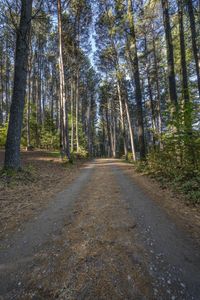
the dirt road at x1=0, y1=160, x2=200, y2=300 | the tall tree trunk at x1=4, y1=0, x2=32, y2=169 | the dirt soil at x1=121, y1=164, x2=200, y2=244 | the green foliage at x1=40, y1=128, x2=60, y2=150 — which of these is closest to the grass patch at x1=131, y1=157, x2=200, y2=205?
the dirt soil at x1=121, y1=164, x2=200, y2=244

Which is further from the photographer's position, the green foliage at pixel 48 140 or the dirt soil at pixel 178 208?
the green foliage at pixel 48 140

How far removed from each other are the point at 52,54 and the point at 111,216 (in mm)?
24799

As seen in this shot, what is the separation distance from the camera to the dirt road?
1.92 meters

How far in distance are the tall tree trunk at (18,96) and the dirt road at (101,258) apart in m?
A: 4.22

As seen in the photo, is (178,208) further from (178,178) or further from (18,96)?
(18,96)

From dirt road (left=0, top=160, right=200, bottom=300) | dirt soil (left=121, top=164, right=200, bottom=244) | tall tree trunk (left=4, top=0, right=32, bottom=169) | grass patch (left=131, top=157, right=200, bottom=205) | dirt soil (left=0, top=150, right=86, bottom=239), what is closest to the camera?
dirt road (left=0, top=160, right=200, bottom=300)

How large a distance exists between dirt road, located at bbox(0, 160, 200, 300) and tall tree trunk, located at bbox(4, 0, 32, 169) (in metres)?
4.22

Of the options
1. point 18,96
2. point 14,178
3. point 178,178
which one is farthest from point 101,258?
point 18,96

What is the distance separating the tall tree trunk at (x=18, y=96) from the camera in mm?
7492

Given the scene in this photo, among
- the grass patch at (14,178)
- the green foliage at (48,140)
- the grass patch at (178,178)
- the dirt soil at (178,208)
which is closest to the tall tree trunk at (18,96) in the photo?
the grass patch at (14,178)

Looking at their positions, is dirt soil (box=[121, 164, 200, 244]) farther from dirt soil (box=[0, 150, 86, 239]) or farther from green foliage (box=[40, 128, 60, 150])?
green foliage (box=[40, 128, 60, 150])

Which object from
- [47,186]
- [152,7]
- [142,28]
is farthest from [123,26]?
[47,186]

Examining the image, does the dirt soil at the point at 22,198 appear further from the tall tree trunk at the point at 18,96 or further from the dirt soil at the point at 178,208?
the dirt soil at the point at 178,208

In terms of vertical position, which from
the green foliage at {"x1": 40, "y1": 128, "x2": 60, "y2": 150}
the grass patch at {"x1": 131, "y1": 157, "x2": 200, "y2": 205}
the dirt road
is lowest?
the dirt road
